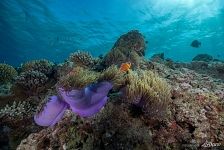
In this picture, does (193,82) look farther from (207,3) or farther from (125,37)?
(207,3)

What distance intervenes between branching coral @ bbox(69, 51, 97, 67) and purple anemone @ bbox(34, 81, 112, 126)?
9.21 ft

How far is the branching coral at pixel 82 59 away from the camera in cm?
638

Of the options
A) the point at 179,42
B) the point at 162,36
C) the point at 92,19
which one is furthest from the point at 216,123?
the point at 179,42

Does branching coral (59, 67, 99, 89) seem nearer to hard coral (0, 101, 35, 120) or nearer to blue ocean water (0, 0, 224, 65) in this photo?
hard coral (0, 101, 35, 120)

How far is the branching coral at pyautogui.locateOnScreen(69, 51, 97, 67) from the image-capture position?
6383mm

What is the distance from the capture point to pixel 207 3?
28.4 metres

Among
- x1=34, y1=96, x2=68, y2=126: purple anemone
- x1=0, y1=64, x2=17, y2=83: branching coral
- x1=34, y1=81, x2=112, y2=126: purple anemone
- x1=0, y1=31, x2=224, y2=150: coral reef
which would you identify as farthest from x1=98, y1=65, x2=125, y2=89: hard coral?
x1=0, y1=64, x2=17, y2=83: branching coral

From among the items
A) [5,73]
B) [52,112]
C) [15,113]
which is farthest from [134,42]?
[52,112]

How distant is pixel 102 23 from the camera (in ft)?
113

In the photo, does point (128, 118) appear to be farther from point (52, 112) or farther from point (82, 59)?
point (82, 59)

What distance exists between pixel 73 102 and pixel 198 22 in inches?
1400

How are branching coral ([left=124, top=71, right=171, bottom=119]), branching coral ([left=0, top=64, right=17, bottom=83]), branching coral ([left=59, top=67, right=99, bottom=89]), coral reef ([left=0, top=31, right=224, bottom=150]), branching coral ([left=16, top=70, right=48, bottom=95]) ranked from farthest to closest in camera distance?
branching coral ([left=0, top=64, right=17, bottom=83]), branching coral ([left=16, top=70, right=48, bottom=95]), branching coral ([left=59, top=67, right=99, bottom=89]), branching coral ([left=124, top=71, right=171, bottom=119]), coral reef ([left=0, top=31, right=224, bottom=150])

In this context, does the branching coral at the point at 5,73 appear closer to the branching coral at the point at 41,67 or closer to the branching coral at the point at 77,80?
the branching coral at the point at 41,67

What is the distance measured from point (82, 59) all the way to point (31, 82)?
165 centimetres
